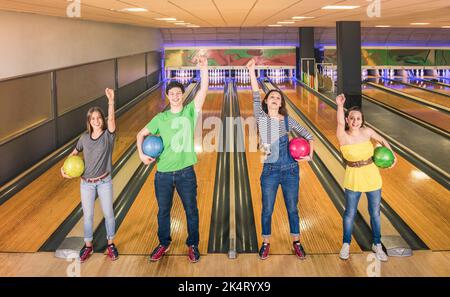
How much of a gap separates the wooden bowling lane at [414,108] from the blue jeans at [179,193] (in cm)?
583

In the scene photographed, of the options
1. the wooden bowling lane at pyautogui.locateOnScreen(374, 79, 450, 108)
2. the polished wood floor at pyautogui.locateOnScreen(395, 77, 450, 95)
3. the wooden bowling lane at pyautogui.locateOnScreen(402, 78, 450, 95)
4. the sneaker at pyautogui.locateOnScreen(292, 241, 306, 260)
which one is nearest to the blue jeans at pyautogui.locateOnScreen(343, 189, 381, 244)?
the sneaker at pyautogui.locateOnScreen(292, 241, 306, 260)

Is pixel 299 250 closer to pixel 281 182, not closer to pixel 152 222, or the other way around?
pixel 281 182

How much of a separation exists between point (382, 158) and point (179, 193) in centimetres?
154

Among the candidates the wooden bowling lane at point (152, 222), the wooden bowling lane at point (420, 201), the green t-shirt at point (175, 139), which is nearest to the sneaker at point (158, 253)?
the wooden bowling lane at point (152, 222)

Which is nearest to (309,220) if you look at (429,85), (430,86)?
(430,86)

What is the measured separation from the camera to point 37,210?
456cm

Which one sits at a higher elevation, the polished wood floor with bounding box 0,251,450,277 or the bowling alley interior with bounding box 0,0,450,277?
the bowling alley interior with bounding box 0,0,450,277

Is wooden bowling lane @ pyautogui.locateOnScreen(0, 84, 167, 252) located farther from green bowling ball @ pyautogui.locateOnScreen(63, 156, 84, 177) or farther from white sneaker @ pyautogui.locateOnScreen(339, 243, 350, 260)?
white sneaker @ pyautogui.locateOnScreen(339, 243, 350, 260)

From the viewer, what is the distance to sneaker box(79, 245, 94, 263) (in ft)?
11.5

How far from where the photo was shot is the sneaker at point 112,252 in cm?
350

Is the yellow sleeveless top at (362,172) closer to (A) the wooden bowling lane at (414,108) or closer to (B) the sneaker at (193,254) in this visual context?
(B) the sneaker at (193,254)

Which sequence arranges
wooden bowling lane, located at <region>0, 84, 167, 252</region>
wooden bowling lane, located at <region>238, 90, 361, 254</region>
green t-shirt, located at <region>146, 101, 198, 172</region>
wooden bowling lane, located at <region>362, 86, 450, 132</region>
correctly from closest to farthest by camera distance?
green t-shirt, located at <region>146, 101, 198, 172</region> < wooden bowling lane, located at <region>238, 90, 361, 254</region> < wooden bowling lane, located at <region>0, 84, 167, 252</region> < wooden bowling lane, located at <region>362, 86, 450, 132</region>

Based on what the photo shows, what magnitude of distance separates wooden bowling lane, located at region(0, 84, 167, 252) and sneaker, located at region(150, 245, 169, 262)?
102 cm
